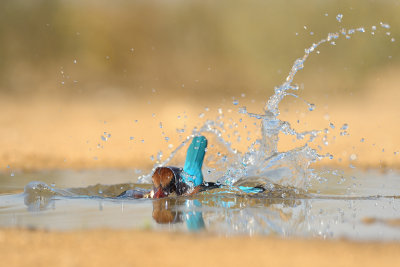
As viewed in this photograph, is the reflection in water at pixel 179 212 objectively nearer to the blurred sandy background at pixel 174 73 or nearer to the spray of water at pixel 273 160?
the spray of water at pixel 273 160

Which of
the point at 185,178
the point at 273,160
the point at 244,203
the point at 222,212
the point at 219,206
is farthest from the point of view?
the point at 273,160

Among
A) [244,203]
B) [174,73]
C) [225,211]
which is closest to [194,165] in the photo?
[244,203]

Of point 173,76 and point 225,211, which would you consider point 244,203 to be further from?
point 173,76

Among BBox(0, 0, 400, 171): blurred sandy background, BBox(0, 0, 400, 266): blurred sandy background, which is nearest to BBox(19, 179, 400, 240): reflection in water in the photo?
BBox(0, 0, 400, 266): blurred sandy background

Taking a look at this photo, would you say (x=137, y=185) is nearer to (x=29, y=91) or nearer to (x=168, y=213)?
(x=168, y=213)

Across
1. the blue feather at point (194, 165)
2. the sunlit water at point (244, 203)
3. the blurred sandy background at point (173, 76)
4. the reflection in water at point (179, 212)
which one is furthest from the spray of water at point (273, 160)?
the blurred sandy background at point (173, 76)

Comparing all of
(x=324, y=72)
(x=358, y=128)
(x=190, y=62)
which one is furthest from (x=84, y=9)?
(x=358, y=128)

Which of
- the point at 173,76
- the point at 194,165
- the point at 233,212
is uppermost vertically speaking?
the point at 173,76
